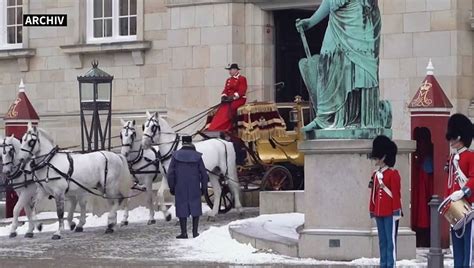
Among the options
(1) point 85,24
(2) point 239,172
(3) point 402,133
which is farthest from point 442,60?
(1) point 85,24

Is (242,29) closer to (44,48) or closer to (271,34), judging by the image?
(271,34)

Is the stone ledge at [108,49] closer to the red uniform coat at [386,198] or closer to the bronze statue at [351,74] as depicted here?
the bronze statue at [351,74]

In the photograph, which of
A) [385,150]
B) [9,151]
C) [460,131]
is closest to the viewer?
[460,131]

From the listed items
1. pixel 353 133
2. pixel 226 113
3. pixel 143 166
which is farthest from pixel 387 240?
pixel 143 166

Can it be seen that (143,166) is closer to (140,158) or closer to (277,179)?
(140,158)

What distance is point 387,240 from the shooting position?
16.7m

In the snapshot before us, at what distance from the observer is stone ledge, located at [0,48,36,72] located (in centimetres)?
3247

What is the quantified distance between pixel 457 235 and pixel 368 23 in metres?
4.79

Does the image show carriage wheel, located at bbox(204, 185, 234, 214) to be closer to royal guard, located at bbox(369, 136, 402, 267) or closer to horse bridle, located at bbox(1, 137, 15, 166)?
horse bridle, located at bbox(1, 137, 15, 166)

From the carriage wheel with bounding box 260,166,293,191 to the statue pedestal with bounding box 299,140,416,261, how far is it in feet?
20.2

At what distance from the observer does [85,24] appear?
31.8 meters

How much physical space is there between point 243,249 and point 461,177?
5.27 m

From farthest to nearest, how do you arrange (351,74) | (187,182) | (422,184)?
(187,182) < (422,184) < (351,74)

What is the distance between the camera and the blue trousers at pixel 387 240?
16.6m
